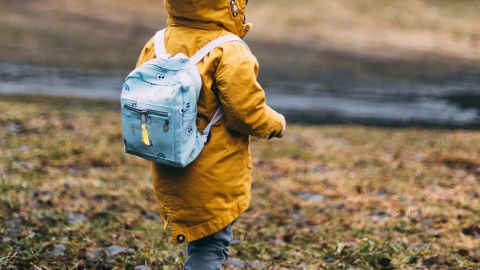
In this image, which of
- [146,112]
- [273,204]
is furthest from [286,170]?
[146,112]

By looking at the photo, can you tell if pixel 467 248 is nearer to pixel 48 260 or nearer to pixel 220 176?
pixel 220 176

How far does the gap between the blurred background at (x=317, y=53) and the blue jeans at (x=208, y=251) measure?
30.5 ft

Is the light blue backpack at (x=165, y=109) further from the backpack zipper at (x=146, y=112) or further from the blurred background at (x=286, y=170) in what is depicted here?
the blurred background at (x=286, y=170)

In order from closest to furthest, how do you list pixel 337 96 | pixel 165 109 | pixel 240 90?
pixel 165 109, pixel 240 90, pixel 337 96

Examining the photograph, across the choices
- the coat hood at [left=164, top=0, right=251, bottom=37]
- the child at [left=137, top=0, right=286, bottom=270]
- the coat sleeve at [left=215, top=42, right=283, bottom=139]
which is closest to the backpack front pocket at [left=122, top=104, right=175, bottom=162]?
the child at [left=137, top=0, right=286, bottom=270]

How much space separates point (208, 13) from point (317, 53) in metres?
20.3

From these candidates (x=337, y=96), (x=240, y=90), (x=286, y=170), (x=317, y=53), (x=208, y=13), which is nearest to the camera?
(x=240, y=90)

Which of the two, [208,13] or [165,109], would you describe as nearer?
[165,109]

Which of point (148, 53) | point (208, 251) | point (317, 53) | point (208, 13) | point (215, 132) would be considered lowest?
point (317, 53)

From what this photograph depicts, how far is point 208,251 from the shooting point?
10.6 feet

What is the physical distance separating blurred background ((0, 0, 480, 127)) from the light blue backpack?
9552 millimetres

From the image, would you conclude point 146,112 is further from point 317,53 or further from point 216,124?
point 317,53

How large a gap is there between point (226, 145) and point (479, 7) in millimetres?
31661

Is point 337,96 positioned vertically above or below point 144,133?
below
